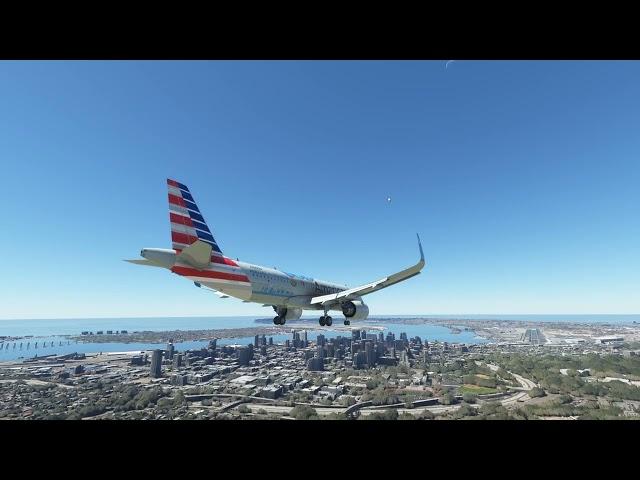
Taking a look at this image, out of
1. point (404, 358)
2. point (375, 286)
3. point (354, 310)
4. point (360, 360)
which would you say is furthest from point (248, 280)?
point (404, 358)

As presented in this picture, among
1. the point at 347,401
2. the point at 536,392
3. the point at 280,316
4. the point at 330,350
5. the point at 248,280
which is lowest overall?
the point at 536,392

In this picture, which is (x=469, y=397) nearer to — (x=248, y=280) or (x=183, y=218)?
(x=248, y=280)

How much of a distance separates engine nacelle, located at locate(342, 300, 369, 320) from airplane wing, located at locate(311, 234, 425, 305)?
0.57m

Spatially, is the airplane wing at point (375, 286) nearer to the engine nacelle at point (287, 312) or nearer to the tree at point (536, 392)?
the engine nacelle at point (287, 312)

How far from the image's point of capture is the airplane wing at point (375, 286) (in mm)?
12484

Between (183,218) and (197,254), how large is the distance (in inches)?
64.8

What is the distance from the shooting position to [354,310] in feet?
56.7

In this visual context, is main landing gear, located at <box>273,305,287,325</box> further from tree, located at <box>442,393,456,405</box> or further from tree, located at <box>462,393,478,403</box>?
tree, located at <box>462,393,478,403</box>

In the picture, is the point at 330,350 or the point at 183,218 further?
the point at 330,350

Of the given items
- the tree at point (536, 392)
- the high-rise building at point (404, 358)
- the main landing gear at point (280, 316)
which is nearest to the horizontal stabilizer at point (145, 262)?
the main landing gear at point (280, 316)

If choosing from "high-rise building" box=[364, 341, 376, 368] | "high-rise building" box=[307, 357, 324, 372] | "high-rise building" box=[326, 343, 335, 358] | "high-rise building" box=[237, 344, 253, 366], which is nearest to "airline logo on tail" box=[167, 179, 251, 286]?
"high-rise building" box=[307, 357, 324, 372]

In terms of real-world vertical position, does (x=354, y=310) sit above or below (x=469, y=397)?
above
